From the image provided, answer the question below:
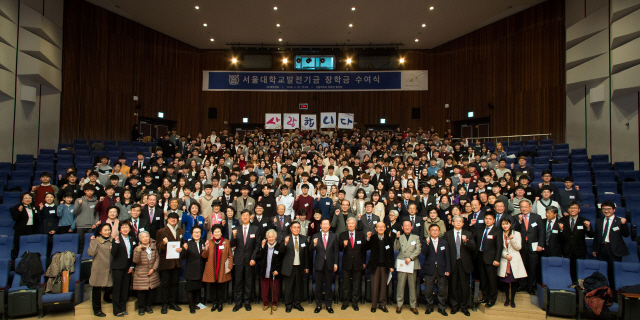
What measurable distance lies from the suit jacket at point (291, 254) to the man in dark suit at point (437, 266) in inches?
74.2

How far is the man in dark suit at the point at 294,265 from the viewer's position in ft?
20.2

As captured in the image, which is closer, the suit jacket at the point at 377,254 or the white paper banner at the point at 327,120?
the suit jacket at the point at 377,254

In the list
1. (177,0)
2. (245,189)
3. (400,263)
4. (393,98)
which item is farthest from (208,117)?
(400,263)

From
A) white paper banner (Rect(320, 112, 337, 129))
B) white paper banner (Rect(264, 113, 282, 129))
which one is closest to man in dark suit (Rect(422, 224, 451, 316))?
white paper banner (Rect(320, 112, 337, 129))

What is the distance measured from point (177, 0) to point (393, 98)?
393 inches

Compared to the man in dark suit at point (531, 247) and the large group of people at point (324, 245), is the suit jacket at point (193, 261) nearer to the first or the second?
the large group of people at point (324, 245)

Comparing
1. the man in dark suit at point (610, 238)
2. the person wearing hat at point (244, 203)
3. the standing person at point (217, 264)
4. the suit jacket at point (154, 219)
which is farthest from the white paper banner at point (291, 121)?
the man in dark suit at point (610, 238)

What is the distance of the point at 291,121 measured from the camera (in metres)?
17.0

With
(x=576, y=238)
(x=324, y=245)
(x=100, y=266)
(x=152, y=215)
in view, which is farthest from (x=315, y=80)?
(x=100, y=266)

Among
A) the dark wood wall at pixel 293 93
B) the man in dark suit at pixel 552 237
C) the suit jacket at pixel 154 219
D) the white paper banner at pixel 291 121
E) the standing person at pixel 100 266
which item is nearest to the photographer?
the standing person at pixel 100 266

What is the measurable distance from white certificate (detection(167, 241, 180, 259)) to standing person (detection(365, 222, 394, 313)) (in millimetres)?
2966

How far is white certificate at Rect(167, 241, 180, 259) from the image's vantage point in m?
6.04

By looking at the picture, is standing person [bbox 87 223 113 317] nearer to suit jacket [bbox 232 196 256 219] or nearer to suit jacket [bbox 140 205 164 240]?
suit jacket [bbox 140 205 164 240]

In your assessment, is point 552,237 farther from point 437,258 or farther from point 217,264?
point 217,264
